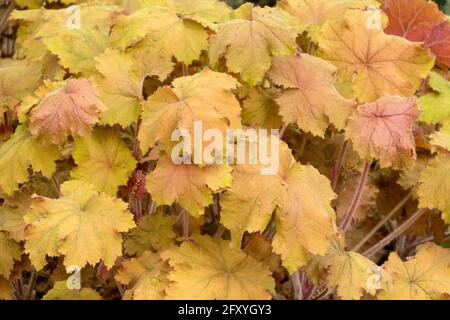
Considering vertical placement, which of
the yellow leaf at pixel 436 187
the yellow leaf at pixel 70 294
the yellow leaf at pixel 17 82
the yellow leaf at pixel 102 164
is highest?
the yellow leaf at pixel 17 82

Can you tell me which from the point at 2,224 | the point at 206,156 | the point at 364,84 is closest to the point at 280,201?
the point at 206,156

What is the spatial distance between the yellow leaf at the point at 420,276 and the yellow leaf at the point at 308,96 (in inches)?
20.3

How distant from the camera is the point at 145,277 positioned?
200 cm

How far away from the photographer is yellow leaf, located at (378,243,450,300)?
200cm

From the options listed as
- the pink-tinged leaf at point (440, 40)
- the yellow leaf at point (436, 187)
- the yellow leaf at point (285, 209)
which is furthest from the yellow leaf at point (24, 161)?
the pink-tinged leaf at point (440, 40)

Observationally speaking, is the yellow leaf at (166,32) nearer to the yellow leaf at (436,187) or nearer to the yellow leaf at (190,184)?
the yellow leaf at (190,184)

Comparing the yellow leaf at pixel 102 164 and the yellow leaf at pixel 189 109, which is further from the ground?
the yellow leaf at pixel 189 109

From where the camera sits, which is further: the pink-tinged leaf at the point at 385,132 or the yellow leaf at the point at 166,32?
the yellow leaf at the point at 166,32

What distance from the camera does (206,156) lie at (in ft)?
6.05

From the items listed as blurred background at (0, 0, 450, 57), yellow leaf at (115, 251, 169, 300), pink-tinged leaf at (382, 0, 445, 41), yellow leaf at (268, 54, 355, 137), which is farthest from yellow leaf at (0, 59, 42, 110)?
pink-tinged leaf at (382, 0, 445, 41)

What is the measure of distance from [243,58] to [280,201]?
0.55 meters

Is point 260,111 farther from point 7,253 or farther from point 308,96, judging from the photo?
point 7,253

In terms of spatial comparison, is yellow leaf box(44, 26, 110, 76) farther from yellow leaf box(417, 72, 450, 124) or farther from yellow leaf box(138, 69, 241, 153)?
yellow leaf box(417, 72, 450, 124)

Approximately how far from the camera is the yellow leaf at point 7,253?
212 centimetres
